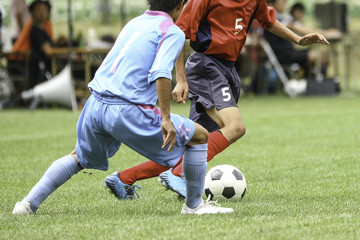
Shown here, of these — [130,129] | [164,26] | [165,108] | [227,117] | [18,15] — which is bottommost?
[18,15]

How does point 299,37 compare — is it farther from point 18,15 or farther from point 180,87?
point 18,15

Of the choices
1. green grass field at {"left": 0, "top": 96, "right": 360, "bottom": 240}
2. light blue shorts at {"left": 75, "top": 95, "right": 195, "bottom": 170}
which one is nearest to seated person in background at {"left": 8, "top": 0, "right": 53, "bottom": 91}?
green grass field at {"left": 0, "top": 96, "right": 360, "bottom": 240}

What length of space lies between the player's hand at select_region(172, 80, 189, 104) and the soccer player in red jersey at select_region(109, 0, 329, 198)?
0.38m

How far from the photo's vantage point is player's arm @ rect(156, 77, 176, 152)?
3.42m

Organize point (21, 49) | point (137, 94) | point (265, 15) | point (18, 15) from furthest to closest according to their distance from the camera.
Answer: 1. point (18, 15)
2. point (21, 49)
3. point (265, 15)
4. point (137, 94)

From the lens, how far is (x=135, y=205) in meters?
4.19

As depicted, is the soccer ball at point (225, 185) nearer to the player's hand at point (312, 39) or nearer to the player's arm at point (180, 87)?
the player's arm at point (180, 87)

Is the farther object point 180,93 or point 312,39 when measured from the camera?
point 312,39

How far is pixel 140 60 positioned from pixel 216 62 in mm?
1253

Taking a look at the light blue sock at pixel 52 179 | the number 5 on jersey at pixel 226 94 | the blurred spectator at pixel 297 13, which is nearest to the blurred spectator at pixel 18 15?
the blurred spectator at pixel 297 13

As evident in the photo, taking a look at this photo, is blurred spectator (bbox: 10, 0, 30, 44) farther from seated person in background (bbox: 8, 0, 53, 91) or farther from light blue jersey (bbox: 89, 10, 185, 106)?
light blue jersey (bbox: 89, 10, 185, 106)

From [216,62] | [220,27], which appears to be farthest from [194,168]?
[220,27]

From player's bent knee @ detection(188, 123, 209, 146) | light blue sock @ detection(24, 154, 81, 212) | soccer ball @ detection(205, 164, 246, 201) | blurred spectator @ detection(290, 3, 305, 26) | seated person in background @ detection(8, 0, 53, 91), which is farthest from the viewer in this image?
blurred spectator @ detection(290, 3, 305, 26)

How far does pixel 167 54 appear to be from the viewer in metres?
3.46
